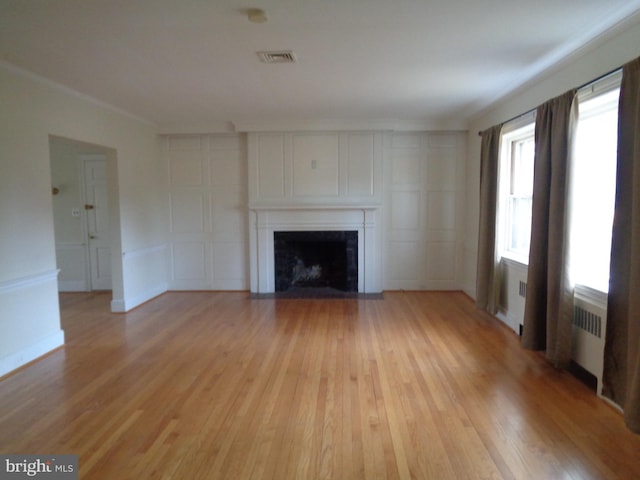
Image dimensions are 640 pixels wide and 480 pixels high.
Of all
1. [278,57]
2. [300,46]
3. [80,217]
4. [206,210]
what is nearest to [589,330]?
[300,46]

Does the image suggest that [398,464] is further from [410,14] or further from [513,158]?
[513,158]

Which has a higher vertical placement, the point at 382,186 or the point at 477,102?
the point at 477,102

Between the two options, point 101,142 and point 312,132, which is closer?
point 101,142

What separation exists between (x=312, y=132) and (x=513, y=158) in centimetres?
279

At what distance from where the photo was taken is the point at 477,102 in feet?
15.3

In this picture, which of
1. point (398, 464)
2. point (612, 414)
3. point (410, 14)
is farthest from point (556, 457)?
point (410, 14)

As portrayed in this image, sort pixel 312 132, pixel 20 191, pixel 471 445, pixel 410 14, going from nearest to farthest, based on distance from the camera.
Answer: pixel 471 445
pixel 410 14
pixel 20 191
pixel 312 132

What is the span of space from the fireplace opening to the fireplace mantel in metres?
0.09

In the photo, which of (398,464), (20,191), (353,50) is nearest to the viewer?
(398,464)

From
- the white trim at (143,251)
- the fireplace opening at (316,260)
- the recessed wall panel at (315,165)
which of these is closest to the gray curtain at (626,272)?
the fireplace opening at (316,260)

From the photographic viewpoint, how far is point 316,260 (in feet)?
20.0

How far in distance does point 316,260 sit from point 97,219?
142 inches

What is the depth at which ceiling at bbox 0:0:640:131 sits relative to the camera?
2307 mm

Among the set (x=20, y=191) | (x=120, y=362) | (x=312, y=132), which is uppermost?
(x=312, y=132)
